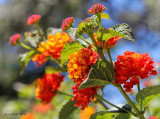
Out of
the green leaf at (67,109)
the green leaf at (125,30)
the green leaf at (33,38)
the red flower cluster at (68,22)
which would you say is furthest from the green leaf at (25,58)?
the green leaf at (125,30)

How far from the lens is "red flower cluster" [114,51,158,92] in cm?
53

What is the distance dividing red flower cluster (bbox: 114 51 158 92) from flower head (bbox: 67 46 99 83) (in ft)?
0.21

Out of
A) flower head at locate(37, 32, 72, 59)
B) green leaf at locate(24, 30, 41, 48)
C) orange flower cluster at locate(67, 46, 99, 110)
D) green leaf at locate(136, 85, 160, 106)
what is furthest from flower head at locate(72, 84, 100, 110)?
green leaf at locate(24, 30, 41, 48)

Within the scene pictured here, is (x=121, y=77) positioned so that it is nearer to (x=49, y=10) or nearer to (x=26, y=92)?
(x=26, y=92)

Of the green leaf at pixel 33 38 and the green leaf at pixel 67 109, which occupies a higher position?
the green leaf at pixel 33 38

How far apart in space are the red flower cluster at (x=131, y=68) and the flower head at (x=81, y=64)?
0.06 metres

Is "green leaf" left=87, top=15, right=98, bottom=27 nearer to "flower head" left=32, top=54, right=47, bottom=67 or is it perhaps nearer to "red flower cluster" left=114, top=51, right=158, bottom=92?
"red flower cluster" left=114, top=51, right=158, bottom=92

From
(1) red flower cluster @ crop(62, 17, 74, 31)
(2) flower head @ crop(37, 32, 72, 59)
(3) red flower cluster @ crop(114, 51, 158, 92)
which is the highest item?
(2) flower head @ crop(37, 32, 72, 59)

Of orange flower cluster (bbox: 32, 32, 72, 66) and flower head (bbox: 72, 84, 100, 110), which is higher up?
orange flower cluster (bbox: 32, 32, 72, 66)

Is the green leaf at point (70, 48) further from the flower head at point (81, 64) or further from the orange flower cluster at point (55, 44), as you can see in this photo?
the orange flower cluster at point (55, 44)

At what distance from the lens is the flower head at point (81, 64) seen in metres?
0.54

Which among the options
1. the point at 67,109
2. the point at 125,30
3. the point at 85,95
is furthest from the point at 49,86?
the point at 125,30

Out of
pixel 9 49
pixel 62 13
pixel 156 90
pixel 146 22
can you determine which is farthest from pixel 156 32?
pixel 156 90

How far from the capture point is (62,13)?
15.3ft
